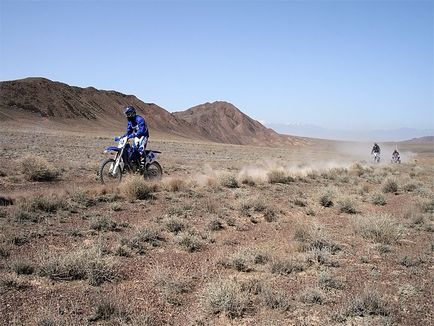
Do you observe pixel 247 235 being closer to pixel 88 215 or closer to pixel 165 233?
pixel 165 233

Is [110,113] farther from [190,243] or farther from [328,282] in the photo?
[328,282]

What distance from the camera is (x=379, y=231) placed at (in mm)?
8773

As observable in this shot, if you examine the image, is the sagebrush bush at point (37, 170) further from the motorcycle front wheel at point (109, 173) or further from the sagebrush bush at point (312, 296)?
the sagebrush bush at point (312, 296)

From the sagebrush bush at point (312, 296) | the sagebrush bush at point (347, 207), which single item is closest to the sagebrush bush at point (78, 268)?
the sagebrush bush at point (312, 296)

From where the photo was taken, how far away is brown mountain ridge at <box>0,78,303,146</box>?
79125 mm

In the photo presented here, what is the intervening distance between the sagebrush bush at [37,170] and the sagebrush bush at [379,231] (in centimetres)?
994

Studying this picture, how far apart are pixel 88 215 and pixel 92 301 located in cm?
439

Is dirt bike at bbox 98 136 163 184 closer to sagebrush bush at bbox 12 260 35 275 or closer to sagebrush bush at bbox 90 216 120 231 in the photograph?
sagebrush bush at bbox 90 216 120 231

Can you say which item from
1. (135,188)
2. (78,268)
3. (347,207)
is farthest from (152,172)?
(78,268)

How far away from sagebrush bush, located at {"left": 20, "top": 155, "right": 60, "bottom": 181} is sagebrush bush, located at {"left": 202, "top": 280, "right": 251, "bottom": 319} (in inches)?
403

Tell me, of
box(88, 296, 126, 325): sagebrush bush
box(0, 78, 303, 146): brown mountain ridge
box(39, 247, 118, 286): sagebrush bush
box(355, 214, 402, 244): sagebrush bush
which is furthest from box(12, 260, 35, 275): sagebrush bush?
box(0, 78, 303, 146): brown mountain ridge

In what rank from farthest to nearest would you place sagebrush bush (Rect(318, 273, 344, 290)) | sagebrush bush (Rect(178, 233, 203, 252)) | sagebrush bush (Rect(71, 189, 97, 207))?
1. sagebrush bush (Rect(71, 189, 97, 207))
2. sagebrush bush (Rect(178, 233, 203, 252))
3. sagebrush bush (Rect(318, 273, 344, 290))

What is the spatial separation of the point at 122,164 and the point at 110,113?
8674cm

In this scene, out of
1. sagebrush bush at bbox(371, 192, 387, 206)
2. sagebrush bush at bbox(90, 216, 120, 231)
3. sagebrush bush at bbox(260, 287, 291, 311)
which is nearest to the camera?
sagebrush bush at bbox(260, 287, 291, 311)
